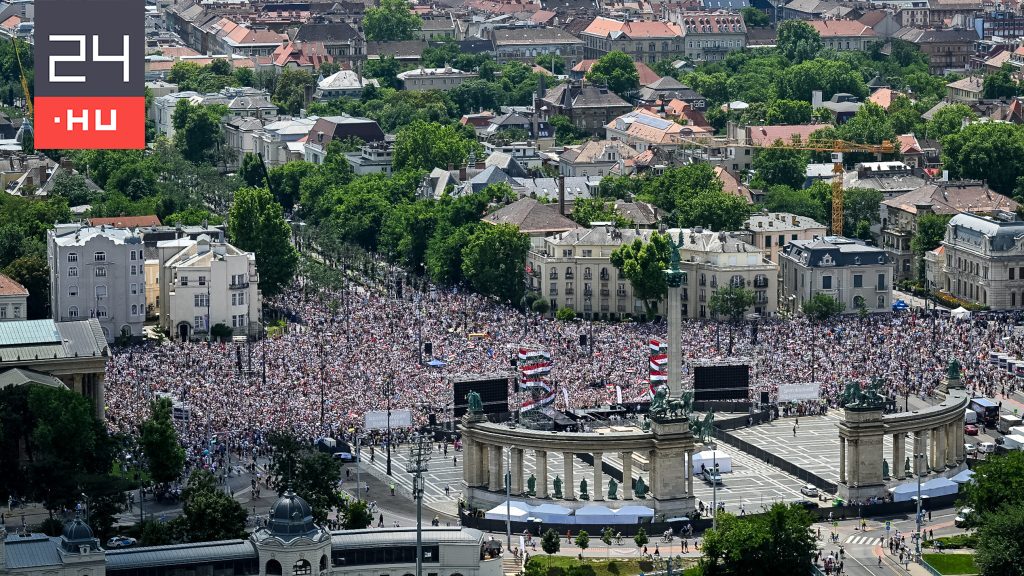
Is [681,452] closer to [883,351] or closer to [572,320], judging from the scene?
[883,351]

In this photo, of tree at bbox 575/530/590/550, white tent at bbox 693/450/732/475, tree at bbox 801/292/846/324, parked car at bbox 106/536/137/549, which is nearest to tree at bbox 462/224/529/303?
tree at bbox 801/292/846/324

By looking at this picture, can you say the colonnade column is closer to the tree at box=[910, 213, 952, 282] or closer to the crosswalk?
the crosswalk

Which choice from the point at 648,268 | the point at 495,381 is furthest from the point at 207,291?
the point at 495,381

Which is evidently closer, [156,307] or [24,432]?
[24,432]

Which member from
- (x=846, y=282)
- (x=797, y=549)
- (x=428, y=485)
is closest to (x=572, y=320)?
(x=846, y=282)

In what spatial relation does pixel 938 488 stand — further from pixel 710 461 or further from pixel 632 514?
pixel 632 514

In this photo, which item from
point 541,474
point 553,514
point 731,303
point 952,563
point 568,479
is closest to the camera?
point 952,563

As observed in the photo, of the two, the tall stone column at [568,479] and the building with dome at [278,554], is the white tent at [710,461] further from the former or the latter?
the building with dome at [278,554]
